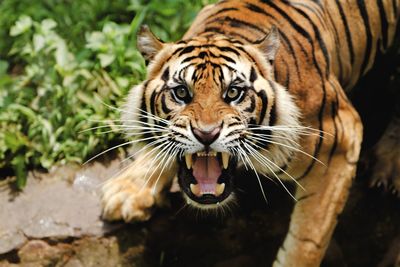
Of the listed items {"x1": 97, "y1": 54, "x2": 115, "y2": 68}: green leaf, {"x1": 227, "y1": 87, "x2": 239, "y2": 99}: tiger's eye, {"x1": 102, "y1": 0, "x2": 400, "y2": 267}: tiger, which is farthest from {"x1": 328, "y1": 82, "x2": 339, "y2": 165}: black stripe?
{"x1": 97, "y1": 54, "x2": 115, "y2": 68}: green leaf

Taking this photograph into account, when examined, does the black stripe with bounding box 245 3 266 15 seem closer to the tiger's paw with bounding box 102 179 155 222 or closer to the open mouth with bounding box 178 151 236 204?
the open mouth with bounding box 178 151 236 204

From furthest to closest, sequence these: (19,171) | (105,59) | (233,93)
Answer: (105,59) < (19,171) < (233,93)

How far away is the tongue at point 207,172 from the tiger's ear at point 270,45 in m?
0.44

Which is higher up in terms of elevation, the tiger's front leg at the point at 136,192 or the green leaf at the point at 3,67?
the green leaf at the point at 3,67

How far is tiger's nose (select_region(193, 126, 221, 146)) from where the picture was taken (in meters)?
2.63

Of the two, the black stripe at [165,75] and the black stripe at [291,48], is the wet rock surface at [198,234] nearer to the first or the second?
the black stripe at [291,48]

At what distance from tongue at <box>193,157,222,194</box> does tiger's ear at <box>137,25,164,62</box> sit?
44cm

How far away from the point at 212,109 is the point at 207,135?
0.33 ft

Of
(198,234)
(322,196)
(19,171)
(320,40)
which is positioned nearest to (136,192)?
(198,234)

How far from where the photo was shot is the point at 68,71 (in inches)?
161

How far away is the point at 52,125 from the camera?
396cm

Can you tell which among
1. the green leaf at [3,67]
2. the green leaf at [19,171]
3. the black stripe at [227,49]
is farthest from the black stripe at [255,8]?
the green leaf at [3,67]

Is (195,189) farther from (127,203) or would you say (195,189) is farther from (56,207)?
(56,207)

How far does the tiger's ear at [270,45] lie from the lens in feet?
9.54
